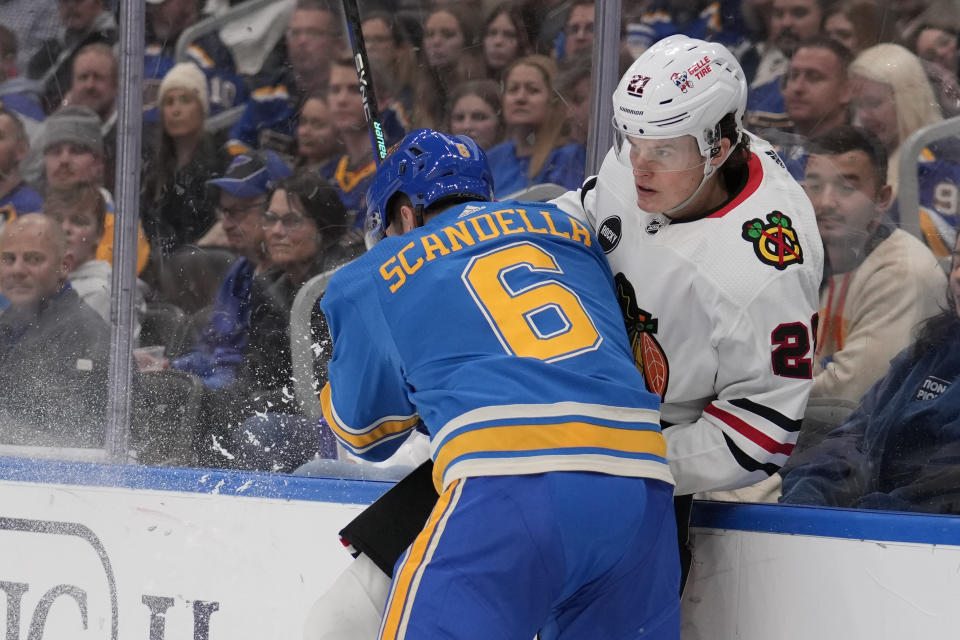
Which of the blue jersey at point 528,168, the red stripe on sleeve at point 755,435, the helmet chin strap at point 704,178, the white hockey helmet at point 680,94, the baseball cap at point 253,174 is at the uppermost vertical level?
the white hockey helmet at point 680,94

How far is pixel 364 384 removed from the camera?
5.26 feet

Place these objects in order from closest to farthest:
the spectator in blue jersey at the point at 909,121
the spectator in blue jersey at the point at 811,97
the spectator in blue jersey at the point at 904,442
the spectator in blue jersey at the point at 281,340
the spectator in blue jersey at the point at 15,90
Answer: the spectator in blue jersey at the point at 904,442, the spectator in blue jersey at the point at 909,121, the spectator in blue jersey at the point at 811,97, the spectator in blue jersey at the point at 281,340, the spectator in blue jersey at the point at 15,90

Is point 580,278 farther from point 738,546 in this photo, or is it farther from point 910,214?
point 910,214

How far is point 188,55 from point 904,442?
6.93 feet

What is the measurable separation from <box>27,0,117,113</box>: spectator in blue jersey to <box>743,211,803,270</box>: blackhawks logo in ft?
7.20

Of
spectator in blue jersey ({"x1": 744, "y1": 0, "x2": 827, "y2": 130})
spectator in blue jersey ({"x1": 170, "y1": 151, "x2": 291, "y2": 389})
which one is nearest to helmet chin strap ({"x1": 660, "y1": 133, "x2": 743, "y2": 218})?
spectator in blue jersey ({"x1": 744, "y1": 0, "x2": 827, "y2": 130})

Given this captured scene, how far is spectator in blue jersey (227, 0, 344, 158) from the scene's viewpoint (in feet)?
9.96

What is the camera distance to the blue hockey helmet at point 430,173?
1.71 meters

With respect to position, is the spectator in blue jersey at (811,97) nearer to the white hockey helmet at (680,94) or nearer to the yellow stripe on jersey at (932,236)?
the yellow stripe on jersey at (932,236)

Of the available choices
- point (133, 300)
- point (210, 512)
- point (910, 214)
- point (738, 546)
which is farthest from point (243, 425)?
point (910, 214)

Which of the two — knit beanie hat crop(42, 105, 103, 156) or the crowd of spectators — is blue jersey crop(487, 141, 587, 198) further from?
knit beanie hat crop(42, 105, 103, 156)

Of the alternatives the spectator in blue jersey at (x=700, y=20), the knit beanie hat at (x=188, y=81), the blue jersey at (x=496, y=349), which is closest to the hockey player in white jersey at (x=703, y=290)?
the blue jersey at (x=496, y=349)

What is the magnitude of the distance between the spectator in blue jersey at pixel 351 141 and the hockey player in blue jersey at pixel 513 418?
126 centimetres

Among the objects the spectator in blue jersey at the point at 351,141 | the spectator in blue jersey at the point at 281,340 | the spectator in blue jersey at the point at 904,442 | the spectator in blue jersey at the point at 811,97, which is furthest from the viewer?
the spectator in blue jersey at the point at 351,141
